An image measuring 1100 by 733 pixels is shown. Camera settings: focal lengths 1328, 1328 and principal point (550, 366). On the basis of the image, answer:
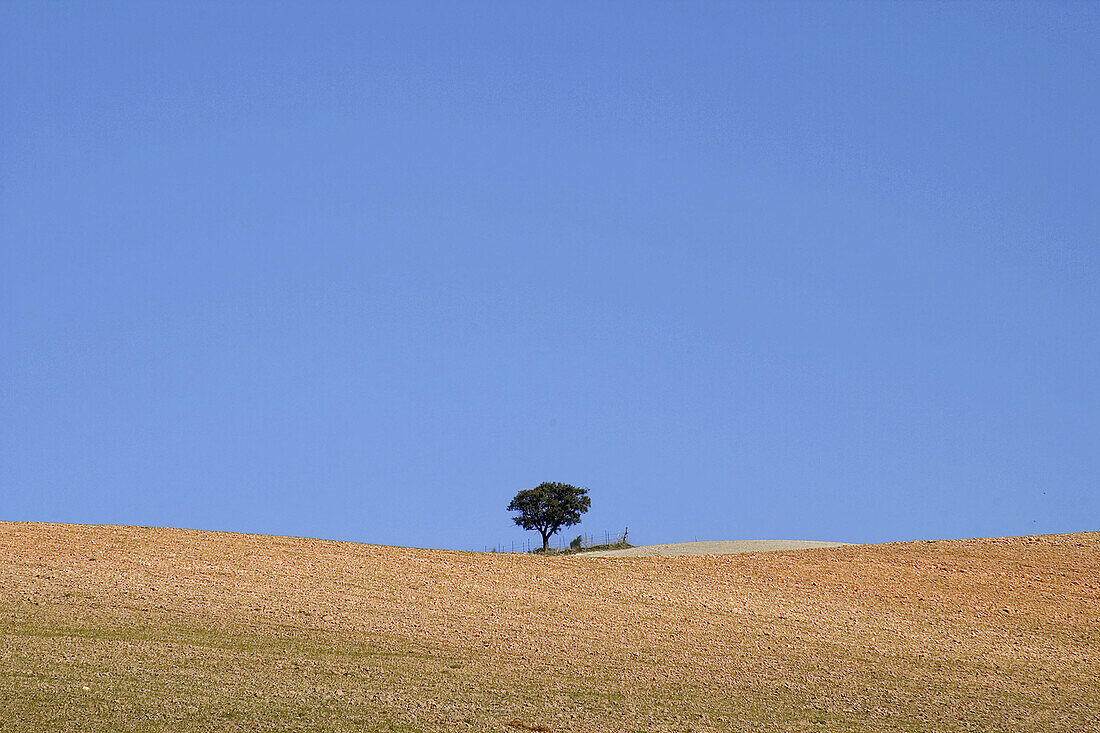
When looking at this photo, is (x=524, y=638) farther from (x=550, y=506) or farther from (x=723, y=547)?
(x=550, y=506)

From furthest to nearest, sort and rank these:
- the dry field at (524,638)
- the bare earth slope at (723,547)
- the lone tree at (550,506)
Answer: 1. the lone tree at (550,506)
2. the bare earth slope at (723,547)
3. the dry field at (524,638)

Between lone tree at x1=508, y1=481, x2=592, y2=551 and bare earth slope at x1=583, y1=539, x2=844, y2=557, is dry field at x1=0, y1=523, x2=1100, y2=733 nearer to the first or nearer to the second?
bare earth slope at x1=583, y1=539, x2=844, y2=557

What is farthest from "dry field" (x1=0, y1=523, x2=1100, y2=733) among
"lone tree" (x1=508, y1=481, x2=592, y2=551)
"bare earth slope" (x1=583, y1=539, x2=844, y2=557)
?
"lone tree" (x1=508, y1=481, x2=592, y2=551)

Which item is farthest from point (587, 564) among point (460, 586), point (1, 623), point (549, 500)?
point (549, 500)

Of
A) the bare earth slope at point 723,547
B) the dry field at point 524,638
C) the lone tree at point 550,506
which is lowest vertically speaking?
the dry field at point 524,638

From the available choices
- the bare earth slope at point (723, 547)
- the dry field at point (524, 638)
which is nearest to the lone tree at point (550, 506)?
the bare earth slope at point (723, 547)

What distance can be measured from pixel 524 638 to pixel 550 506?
36280 millimetres

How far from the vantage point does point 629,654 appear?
96.3 ft

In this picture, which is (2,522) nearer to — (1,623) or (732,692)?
(1,623)

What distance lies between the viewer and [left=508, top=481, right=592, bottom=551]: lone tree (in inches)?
2616

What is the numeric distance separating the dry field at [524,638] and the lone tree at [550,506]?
81.1 feet

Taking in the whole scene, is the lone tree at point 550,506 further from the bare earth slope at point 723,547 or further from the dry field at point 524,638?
the dry field at point 524,638

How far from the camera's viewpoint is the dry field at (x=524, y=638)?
24.7 m

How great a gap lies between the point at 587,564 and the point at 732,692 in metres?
13.4
